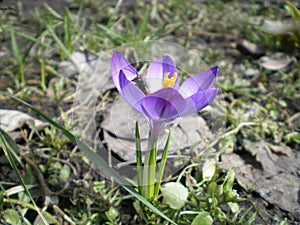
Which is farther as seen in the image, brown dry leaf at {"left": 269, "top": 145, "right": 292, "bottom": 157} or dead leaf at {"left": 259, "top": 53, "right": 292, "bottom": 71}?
→ dead leaf at {"left": 259, "top": 53, "right": 292, "bottom": 71}

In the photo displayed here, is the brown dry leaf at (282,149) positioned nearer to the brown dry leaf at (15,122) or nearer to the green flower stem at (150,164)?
the green flower stem at (150,164)

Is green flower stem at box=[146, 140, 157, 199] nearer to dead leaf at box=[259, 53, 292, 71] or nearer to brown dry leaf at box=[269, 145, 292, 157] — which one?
brown dry leaf at box=[269, 145, 292, 157]

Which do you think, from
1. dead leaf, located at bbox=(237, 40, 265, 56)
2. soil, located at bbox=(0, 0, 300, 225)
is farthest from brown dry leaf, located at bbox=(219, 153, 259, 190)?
dead leaf, located at bbox=(237, 40, 265, 56)

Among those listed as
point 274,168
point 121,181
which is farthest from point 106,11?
point 121,181

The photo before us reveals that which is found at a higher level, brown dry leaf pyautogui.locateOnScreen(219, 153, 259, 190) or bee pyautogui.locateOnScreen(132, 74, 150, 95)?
bee pyautogui.locateOnScreen(132, 74, 150, 95)

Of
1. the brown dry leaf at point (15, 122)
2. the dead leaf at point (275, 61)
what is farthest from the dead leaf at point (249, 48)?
the brown dry leaf at point (15, 122)

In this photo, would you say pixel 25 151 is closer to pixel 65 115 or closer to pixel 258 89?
pixel 65 115

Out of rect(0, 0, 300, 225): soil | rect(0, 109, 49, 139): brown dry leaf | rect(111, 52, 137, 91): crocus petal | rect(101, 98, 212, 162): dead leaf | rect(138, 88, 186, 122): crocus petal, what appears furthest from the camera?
rect(0, 109, 49, 139): brown dry leaf
